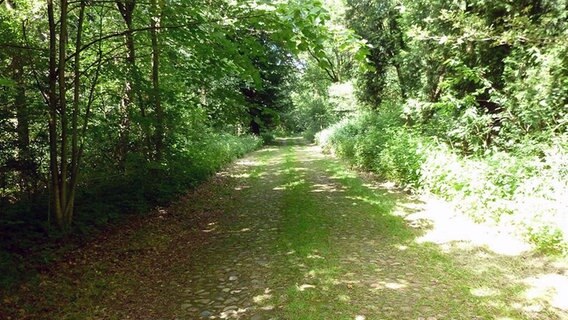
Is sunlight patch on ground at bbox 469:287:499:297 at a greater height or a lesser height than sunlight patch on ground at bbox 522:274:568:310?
greater

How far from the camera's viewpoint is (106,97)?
28.8 ft

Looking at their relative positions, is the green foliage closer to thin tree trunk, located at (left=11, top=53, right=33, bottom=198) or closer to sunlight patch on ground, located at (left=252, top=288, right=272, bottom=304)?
sunlight patch on ground, located at (left=252, top=288, right=272, bottom=304)

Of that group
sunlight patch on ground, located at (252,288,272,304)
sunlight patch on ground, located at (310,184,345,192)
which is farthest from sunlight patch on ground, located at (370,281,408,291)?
sunlight patch on ground, located at (310,184,345,192)

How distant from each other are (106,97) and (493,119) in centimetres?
964

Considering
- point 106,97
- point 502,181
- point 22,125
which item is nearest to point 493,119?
point 502,181

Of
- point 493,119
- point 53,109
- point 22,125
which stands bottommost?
point 493,119

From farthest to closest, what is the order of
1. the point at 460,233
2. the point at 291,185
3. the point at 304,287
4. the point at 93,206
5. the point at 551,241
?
1. the point at 291,185
2. the point at 93,206
3. the point at 460,233
4. the point at 551,241
5. the point at 304,287

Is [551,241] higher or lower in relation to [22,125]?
lower

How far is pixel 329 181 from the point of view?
43.0 ft

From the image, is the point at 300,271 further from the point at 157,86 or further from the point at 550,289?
the point at 157,86

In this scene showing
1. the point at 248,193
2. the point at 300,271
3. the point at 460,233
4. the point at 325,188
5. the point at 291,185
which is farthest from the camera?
the point at 291,185

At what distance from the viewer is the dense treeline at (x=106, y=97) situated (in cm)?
572

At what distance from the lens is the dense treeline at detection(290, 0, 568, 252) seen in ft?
21.0

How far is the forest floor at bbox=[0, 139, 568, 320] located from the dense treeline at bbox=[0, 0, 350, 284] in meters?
0.90
